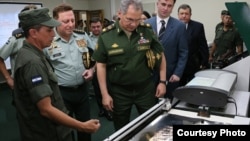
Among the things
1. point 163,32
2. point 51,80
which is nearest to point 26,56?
point 51,80

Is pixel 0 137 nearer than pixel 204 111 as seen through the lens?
No

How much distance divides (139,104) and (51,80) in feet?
2.40

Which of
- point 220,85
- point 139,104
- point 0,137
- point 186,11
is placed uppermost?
point 186,11

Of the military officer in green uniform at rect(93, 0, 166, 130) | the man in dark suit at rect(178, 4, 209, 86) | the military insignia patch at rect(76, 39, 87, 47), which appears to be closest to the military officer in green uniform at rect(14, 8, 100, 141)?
the military officer in green uniform at rect(93, 0, 166, 130)

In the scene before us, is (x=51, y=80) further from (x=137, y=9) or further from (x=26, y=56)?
(x=137, y=9)

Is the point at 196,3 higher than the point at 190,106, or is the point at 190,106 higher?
the point at 196,3

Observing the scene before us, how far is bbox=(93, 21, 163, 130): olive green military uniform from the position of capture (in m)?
1.79

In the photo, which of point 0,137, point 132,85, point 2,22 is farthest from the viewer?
point 2,22

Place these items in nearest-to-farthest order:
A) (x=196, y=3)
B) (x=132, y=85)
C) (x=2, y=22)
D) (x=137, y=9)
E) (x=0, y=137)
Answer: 1. (x=137, y=9)
2. (x=132, y=85)
3. (x=0, y=137)
4. (x=2, y=22)
5. (x=196, y=3)

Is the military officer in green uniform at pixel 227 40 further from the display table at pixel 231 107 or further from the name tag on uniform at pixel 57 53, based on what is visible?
the name tag on uniform at pixel 57 53

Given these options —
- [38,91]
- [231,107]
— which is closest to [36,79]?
[38,91]

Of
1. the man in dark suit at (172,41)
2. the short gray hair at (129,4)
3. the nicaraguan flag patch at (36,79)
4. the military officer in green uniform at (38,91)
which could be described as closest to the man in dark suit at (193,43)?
the man in dark suit at (172,41)

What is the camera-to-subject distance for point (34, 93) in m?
1.27

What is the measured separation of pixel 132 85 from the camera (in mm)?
1820
